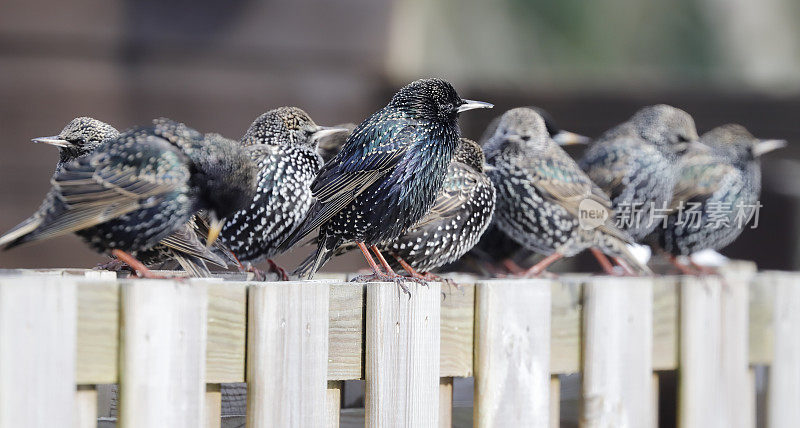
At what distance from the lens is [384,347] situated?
9.02ft

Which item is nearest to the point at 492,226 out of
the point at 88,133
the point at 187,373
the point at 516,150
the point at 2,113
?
the point at 516,150

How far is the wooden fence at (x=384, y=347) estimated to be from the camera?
2.28 metres

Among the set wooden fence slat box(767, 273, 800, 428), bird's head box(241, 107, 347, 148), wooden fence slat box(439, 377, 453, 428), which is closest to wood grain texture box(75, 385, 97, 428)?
wooden fence slat box(439, 377, 453, 428)

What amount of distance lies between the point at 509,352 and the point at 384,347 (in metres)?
0.49

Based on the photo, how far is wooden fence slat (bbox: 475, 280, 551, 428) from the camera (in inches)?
119

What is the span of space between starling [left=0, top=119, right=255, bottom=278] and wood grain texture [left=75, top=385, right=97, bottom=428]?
1.66ft

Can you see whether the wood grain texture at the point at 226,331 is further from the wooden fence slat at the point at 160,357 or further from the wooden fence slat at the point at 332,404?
the wooden fence slat at the point at 332,404

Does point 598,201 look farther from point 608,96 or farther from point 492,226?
point 608,96

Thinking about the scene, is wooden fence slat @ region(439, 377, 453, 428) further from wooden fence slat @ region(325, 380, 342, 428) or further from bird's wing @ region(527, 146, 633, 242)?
bird's wing @ region(527, 146, 633, 242)

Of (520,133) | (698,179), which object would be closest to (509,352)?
(520,133)

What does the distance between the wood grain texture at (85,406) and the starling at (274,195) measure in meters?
1.24

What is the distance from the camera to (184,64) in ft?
19.4

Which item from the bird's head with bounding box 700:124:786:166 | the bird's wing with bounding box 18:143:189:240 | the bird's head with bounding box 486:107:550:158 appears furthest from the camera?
the bird's head with bounding box 700:124:786:166

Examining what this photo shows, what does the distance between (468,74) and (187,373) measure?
14.4 ft
